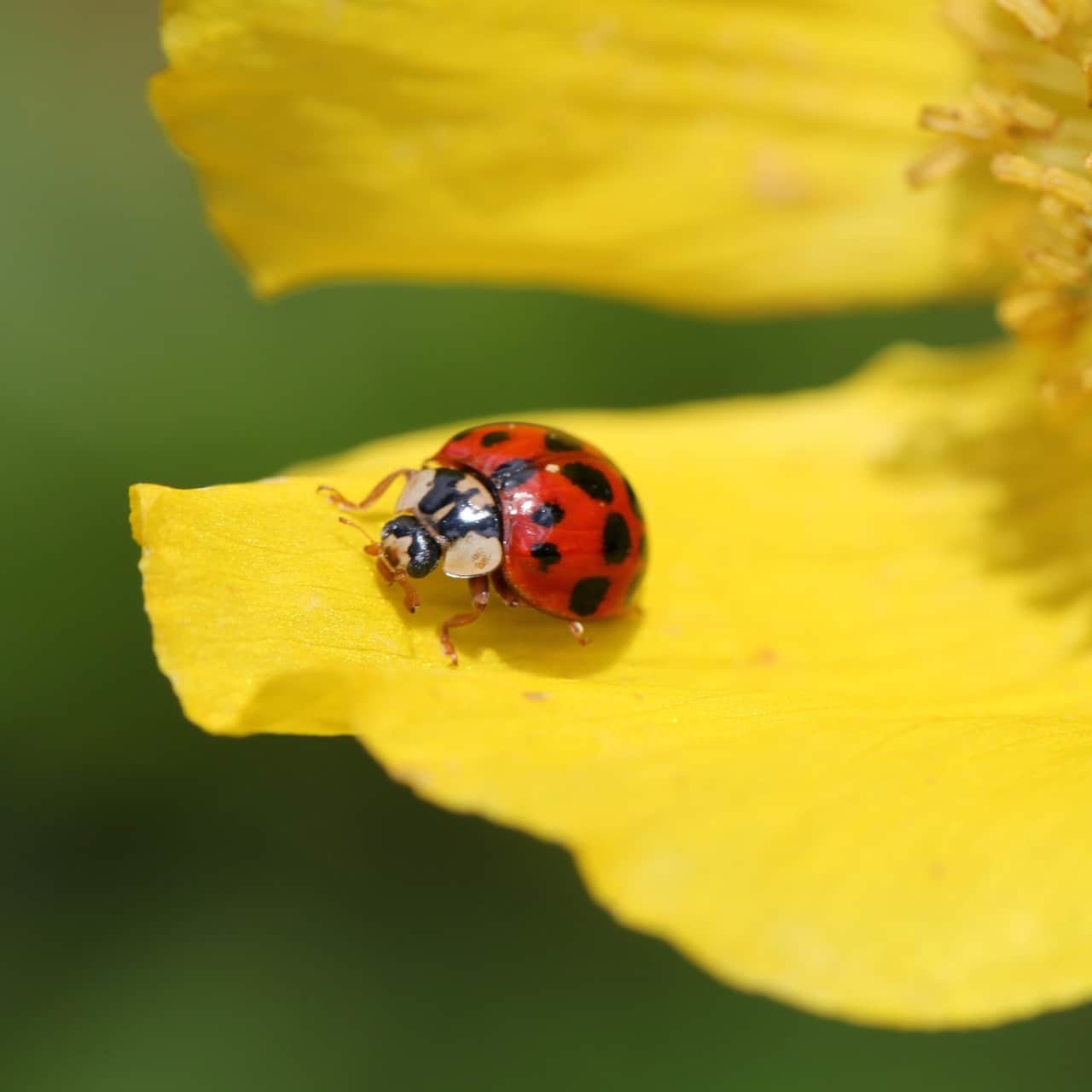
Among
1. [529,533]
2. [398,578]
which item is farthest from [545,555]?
[398,578]

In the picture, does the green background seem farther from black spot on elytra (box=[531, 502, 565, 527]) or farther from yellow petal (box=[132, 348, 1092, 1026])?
black spot on elytra (box=[531, 502, 565, 527])

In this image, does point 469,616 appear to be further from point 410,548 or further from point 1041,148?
point 1041,148

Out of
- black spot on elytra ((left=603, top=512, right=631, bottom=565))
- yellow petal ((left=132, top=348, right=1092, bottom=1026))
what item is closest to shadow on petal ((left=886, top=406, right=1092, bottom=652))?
yellow petal ((left=132, top=348, right=1092, bottom=1026))

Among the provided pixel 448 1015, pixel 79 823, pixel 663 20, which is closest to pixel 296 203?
pixel 663 20

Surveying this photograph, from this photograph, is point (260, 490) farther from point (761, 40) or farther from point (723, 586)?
point (761, 40)

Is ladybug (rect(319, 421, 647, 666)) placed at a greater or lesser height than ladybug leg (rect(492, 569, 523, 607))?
greater

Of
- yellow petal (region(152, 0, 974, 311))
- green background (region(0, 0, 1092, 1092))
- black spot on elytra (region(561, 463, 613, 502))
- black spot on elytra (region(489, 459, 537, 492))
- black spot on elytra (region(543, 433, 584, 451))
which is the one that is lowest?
green background (region(0, 0, 1092, 1092))
